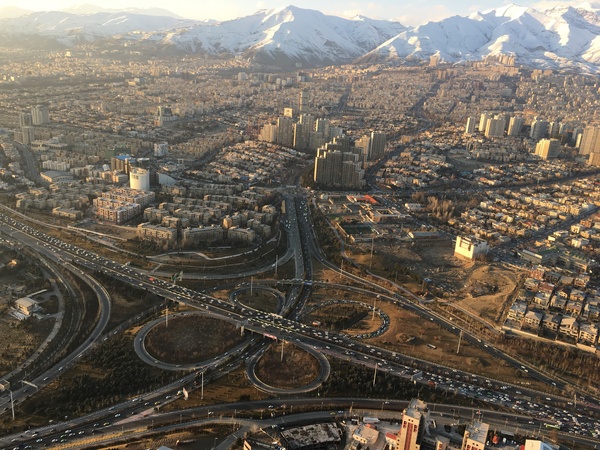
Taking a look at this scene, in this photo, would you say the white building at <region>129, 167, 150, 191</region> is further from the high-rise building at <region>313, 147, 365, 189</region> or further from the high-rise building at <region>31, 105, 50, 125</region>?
the high-rise building at <region>31, 105, 50, 125</region>

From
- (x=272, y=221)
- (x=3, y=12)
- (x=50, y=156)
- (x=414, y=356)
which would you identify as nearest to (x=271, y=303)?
(x=414, y=356)

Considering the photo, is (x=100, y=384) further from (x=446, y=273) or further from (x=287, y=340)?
(x=446, y=273)

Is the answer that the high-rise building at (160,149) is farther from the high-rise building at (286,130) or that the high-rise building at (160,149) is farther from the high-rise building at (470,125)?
the high-rise building at (470,125)

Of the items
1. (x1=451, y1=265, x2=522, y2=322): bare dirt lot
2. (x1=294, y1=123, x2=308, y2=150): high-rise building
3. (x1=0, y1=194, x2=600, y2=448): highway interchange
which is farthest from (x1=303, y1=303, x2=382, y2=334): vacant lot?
(x1=294, y1=123, x2=308, y2=150): high-rise building

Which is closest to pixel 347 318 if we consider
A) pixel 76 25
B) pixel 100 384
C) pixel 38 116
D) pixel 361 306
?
pixel 361 306

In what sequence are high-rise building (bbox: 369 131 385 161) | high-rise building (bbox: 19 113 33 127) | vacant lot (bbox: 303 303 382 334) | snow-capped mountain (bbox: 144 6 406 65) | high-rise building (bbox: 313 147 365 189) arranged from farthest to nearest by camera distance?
snow-capped mountain (bbox: 144 6 406 65) → high-rise building (bbox: 19 113 33 127) → high-rise building (bbox: 369 131 385 161) → high-rise building (bbox: 313 147 365 189) → vacant lot (bbox: 303 303 382 334)

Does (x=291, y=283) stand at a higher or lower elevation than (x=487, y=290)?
lower

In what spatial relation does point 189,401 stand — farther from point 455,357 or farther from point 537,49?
point 537,49
